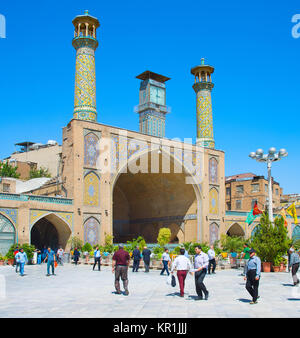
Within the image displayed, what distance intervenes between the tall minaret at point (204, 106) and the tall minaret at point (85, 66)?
9.82 metres

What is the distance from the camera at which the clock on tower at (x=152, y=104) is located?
111ft

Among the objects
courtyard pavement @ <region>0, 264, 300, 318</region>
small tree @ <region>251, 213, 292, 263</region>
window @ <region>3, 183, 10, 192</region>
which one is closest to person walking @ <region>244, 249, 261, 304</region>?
courtyard pavement @ <region>0, 264, 300, 318</region>

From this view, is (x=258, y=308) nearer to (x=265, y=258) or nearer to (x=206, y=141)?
(x=265, y=258)

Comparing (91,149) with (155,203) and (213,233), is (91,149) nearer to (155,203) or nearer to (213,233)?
(155,203)

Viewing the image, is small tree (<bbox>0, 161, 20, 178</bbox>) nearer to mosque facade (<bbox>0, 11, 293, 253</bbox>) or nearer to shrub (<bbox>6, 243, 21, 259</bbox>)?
mosque facade (<bbox>0, 11, 293, 253</bbox>)

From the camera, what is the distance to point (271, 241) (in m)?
15.7

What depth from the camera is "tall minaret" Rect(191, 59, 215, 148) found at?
111ft

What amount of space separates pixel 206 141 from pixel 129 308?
27.0 metres

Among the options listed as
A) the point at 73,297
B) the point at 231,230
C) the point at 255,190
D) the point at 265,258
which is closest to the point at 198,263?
the point at 73,297

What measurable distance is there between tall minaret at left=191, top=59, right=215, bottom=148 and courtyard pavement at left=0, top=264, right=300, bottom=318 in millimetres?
22521

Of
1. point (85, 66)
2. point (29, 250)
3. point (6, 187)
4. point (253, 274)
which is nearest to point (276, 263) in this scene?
point (253, 274)

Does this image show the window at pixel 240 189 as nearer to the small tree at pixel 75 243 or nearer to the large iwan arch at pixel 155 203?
the large iwan arch at pixel 155 203
